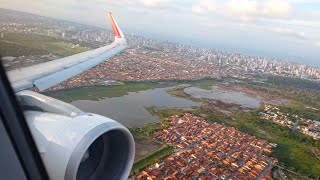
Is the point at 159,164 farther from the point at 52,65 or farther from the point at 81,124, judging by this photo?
the point at 81,124

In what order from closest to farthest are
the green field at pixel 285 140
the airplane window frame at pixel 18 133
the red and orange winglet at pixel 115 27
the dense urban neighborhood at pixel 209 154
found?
the airplane window frame at pixel 18 133
the red and orange winglet at pixel 115 27
the dense urban neighborhood at pixel 209 154
the green field at pixel 285 140

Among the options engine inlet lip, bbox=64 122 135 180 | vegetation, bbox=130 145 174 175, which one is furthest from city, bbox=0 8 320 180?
engine inlet lip, bbox=64 122 135 180

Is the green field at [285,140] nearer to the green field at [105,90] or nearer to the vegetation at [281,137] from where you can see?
the vegetation at [281,137]

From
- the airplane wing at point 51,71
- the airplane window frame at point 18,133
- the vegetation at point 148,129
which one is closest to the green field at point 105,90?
the vegetation at point 148,129

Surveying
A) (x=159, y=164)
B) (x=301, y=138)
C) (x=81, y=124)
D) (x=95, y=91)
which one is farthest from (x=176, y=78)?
(x=81, y=124)

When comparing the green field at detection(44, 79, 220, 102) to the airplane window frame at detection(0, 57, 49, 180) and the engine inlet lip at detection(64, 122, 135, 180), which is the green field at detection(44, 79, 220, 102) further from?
the airplane window frame at detection(0, 57, 49, 180)

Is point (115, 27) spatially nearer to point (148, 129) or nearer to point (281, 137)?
point (148, 129)

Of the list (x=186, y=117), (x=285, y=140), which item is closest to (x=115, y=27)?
(x=186, y=117)

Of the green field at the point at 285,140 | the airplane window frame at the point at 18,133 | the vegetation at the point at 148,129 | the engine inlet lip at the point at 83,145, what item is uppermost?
the airplane window frame at the point at 18,133
